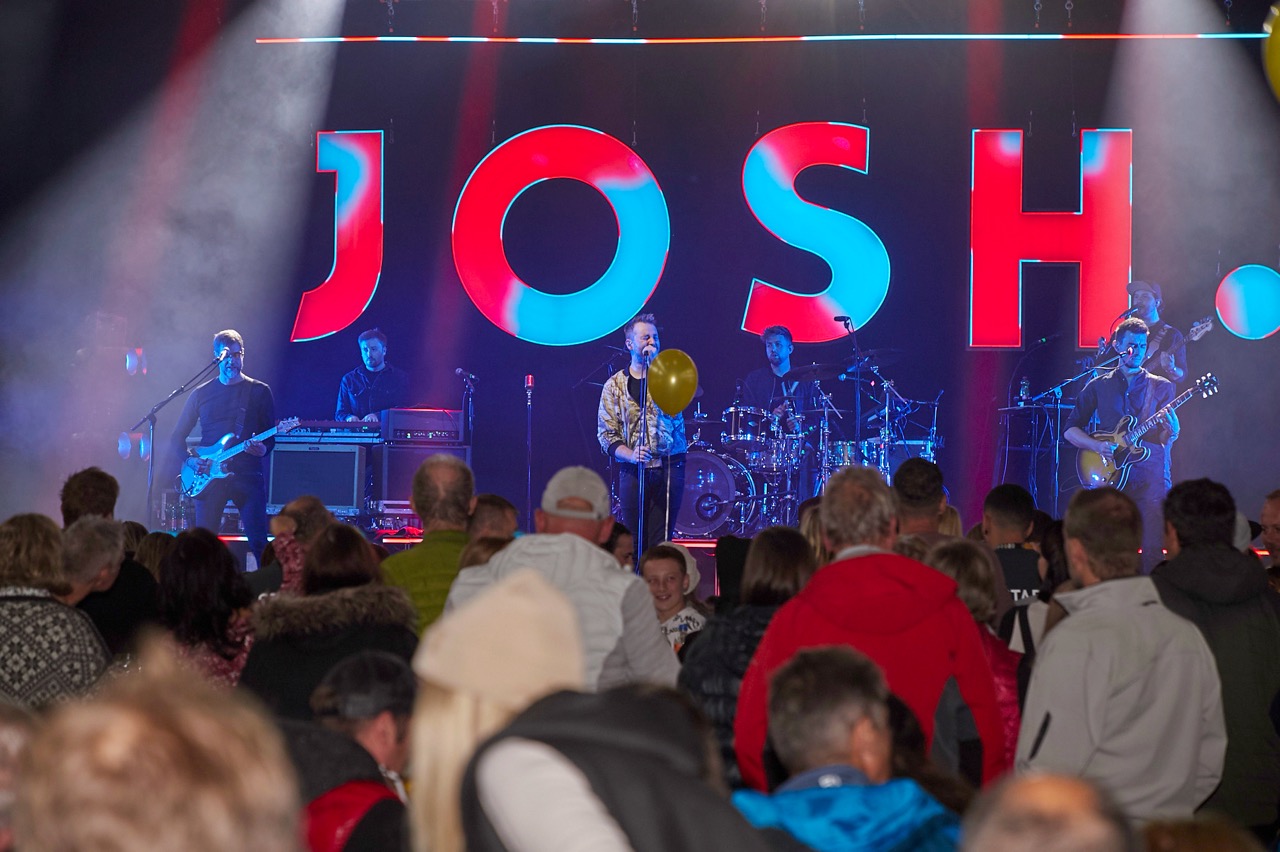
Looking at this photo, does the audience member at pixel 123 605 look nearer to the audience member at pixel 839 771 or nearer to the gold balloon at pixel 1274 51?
the audience member at pixel 839 771

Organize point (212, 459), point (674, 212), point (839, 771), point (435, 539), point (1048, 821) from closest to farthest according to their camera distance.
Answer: point (1048, 821) → point (839, 771) → point (435, 539) → point (212, 459) → point (674, 212)

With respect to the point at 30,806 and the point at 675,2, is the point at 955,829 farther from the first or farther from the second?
the point at 675,2

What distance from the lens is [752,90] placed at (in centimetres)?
1179

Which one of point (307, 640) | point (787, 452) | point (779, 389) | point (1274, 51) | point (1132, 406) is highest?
point (1274, 51)

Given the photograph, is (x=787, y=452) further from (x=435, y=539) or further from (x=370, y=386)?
(x=435, y=539)

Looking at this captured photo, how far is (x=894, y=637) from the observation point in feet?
10.2

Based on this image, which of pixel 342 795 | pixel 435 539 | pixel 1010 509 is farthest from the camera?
pixel 1010 509

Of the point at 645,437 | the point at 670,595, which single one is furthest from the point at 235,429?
the point at 670,595

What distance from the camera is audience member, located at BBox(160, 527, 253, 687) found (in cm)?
377

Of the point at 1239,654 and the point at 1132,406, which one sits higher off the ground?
the point at 1132,406

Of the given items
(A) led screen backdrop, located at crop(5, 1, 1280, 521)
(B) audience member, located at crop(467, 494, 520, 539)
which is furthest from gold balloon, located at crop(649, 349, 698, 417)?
(B) audience member, located at crop(467, 494, 520, 539)

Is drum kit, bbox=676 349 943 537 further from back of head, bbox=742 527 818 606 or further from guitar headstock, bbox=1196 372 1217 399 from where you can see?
back of head, bbox=742 527 818 606

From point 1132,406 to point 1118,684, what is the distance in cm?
768

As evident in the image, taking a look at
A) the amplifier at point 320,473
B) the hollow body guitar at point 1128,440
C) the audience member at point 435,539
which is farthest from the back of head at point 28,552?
the hollow body guitar at point 1128,440
